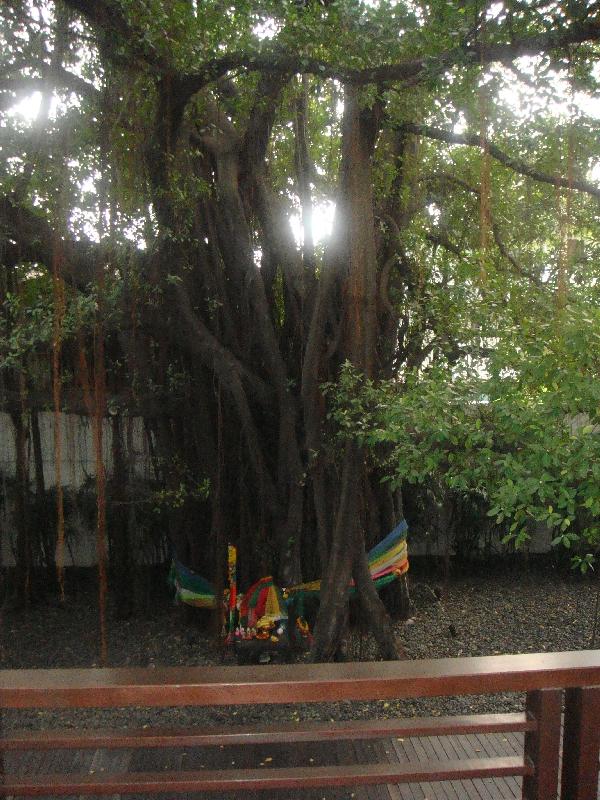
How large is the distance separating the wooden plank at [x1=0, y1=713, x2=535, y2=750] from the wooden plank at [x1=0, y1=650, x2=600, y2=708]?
0.45 feet

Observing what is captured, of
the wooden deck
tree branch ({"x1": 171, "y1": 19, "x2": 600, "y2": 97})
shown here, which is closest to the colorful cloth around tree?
the wooden deck

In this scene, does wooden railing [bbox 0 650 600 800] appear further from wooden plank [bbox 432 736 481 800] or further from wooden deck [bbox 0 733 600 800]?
wooden deck [bbox 0 733 600 800]

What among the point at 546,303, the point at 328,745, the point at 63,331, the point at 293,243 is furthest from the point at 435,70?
the point at 328,745

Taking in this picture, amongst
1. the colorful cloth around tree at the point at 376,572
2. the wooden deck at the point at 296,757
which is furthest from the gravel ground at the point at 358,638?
the wooden deck at the point at 296,757

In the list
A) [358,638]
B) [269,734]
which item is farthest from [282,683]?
[358,638]

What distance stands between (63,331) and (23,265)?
3.20 feet

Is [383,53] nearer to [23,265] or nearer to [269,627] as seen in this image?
[23,265]

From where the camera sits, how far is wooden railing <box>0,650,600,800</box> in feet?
4.42

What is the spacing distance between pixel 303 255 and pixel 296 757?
2.97m

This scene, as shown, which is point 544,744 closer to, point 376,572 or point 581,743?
point 581,743

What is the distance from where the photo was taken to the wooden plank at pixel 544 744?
4.69ft

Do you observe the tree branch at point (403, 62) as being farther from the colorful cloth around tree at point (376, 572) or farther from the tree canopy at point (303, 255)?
the colorful cloth around tree at point (376, 572)

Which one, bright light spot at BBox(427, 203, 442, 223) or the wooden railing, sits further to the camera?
bright light spot at BBox(427, 203, 442, 223)

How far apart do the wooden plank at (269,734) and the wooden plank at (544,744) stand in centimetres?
3
